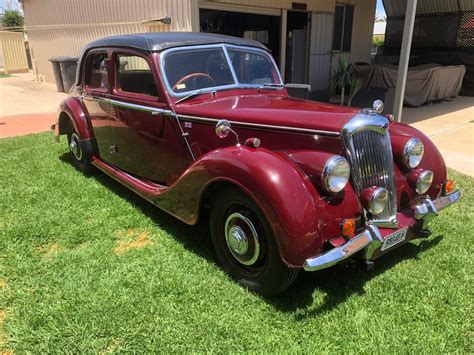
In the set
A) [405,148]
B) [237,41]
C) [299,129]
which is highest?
[237,41]

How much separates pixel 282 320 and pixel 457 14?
1447 centimetres

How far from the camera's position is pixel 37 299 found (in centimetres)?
269

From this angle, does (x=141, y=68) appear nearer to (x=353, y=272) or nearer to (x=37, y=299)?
(x=37, y=299)

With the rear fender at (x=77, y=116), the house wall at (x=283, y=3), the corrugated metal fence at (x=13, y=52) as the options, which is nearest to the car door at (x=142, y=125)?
the rear fender at (x=77, y=116)

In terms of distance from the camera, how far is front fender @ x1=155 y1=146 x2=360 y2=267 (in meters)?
2.31

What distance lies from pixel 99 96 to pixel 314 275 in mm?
3062

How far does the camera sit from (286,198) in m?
2.34

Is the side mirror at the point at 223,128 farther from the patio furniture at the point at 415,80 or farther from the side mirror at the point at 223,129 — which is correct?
the patio furniture at the point at 415,80

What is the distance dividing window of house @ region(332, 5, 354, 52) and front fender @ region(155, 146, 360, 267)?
10.3 meters

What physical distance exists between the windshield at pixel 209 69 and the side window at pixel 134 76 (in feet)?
0.77

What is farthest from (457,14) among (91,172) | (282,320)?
(282,320)

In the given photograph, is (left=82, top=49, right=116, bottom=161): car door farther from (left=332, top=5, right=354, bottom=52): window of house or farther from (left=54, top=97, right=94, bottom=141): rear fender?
(left=332, top=5, right=354, bottom=52): window of house

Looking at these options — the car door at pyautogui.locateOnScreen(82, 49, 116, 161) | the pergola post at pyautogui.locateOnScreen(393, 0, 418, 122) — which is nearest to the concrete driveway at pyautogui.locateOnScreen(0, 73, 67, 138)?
the car door at pyautogui.locateOnScreen(82, 49, 116, 161)

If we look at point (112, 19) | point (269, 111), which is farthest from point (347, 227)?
point (112, 19)
